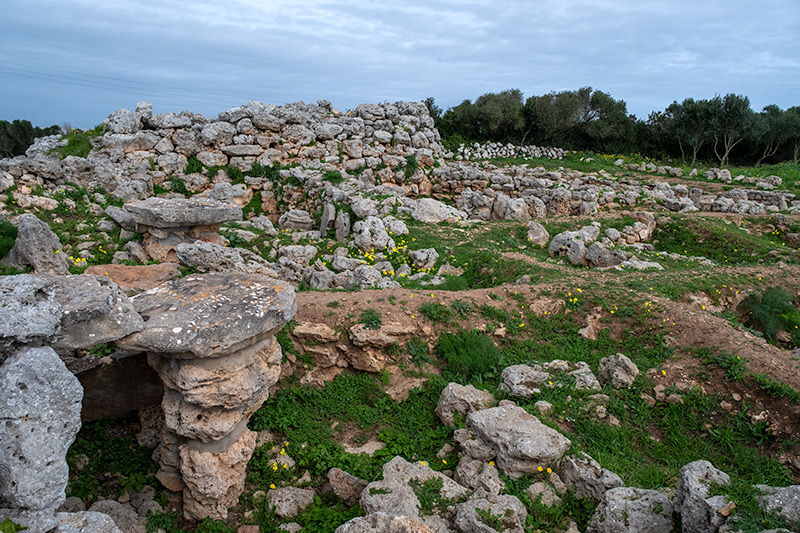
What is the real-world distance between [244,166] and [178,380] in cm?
1562

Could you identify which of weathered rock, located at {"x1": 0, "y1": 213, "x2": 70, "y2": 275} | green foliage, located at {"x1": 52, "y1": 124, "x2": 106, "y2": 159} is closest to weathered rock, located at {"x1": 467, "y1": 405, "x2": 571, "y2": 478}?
weathered rock, located at {"x1": 0, "y1": 213, "x2": 70, "y2": 275}

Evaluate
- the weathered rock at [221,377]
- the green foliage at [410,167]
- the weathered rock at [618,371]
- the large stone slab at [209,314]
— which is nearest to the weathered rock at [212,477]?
the weathered rock at [221,377]

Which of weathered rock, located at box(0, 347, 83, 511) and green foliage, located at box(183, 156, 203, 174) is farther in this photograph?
green foliage, located at box(183, 156, 203, 174)

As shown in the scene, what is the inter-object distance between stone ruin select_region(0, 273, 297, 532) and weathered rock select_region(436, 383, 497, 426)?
2.60 m

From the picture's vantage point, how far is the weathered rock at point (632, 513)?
4.94m

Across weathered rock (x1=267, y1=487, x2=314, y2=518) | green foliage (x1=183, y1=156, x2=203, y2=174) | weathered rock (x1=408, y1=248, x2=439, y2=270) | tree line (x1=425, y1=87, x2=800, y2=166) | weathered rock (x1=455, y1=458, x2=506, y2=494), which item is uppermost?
tree line (x1=425, y1=87, x2=800, y2=166)

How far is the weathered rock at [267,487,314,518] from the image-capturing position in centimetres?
602

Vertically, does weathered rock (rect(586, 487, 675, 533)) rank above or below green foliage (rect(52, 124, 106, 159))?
below

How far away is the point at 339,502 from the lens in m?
6.05

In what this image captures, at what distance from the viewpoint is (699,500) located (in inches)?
182

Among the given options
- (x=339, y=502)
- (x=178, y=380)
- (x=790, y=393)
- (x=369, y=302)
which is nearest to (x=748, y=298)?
(x=790, y=393)

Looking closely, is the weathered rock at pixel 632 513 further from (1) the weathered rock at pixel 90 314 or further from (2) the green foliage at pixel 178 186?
(2) the green foliage at pixel 178 186

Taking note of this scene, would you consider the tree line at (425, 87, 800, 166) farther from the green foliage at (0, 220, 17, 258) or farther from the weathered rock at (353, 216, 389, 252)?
the green foliage at (0, 220, 17, 258)

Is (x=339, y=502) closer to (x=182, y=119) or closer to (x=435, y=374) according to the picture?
(x=435, y=374)
